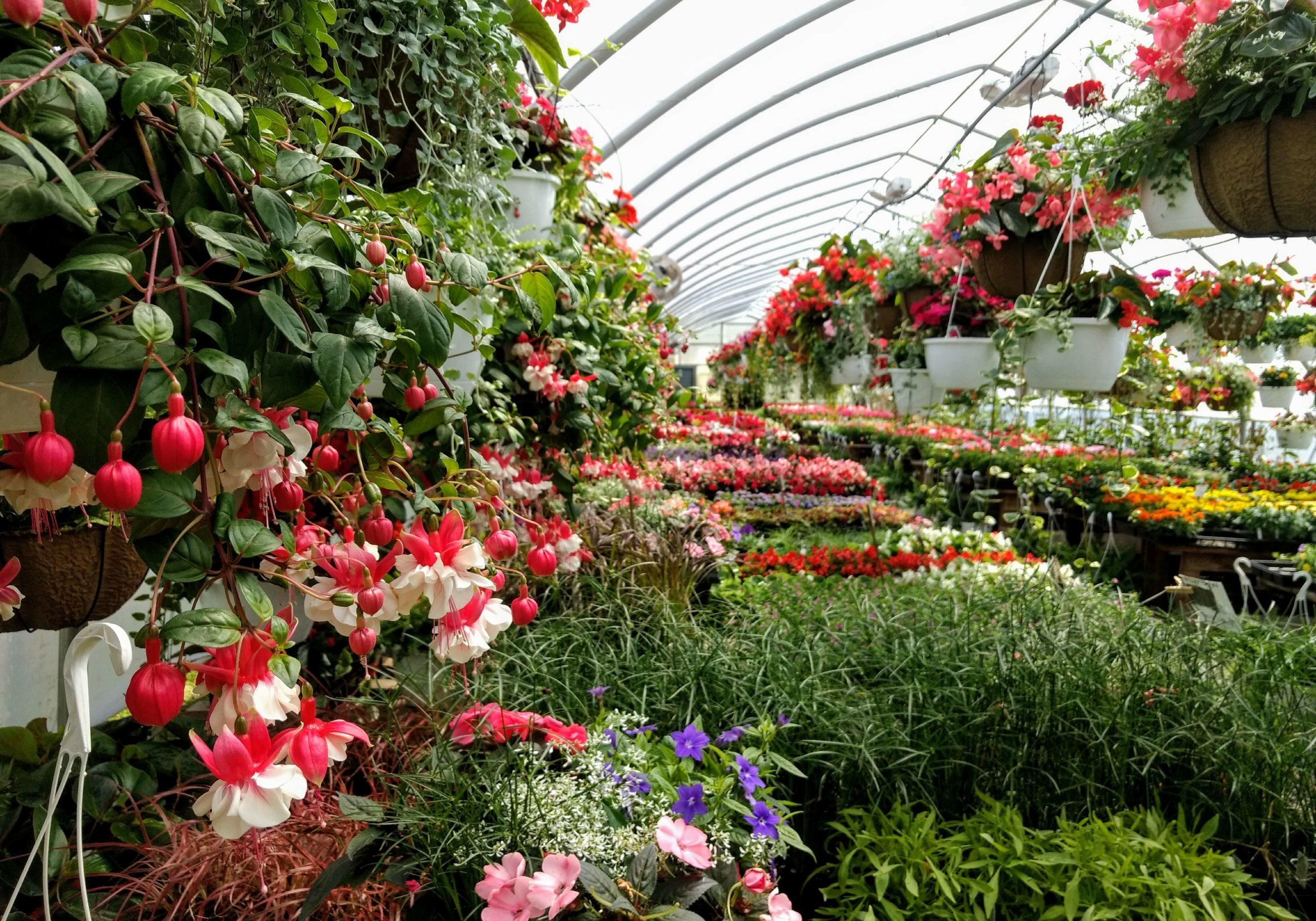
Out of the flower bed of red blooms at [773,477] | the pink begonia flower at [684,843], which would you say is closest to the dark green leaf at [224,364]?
the pink begonia flower at [684,843]

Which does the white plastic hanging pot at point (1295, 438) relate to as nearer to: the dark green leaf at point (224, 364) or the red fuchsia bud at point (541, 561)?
the red fuchsia bud at point (541, 561)

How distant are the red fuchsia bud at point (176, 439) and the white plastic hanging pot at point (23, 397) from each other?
0.15 m

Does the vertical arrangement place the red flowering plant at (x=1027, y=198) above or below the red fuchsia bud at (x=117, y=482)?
above

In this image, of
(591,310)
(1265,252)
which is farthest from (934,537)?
(1265,252)

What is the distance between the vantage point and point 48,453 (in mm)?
456

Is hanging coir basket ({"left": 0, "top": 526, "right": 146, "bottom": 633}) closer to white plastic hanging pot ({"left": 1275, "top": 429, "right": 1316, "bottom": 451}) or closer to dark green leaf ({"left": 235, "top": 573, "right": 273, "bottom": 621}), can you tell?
dark green leaf ({"left": 235, "top": 573, "right": 273, "bottom": 621})

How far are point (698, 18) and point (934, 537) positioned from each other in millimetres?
3180

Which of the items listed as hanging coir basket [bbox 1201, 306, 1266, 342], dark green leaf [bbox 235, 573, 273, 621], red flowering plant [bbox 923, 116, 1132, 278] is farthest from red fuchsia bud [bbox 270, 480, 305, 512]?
hanging coir basket [bbox 1201, 306, 1266, 342]

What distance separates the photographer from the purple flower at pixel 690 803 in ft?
3.57

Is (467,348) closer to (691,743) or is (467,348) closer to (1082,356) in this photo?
(691,743)

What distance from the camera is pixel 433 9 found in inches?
45.9

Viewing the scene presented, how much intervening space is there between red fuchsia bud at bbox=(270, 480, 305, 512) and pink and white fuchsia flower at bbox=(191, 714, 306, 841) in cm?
20

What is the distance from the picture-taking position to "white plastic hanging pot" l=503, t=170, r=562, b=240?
187cm

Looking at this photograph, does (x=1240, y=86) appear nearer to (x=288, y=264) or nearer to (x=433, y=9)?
(x=433, y=9)
